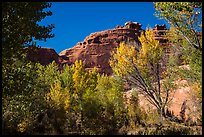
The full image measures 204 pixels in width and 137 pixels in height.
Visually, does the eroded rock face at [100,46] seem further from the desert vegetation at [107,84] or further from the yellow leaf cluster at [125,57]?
the yellow leaf cluster at [125,57]

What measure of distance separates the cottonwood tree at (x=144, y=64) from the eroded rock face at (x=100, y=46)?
7668 centimetres

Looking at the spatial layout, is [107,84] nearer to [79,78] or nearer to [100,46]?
[79,78]

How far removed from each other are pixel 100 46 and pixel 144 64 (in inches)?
3529

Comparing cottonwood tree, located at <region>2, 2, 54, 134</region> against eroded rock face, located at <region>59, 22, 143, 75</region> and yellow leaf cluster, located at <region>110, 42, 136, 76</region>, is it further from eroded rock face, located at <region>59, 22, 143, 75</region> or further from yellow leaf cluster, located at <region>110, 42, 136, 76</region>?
eroded rock face, located at <region>59, 22, 143, 75</region>

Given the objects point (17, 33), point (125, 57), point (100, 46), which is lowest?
point (17, 33)

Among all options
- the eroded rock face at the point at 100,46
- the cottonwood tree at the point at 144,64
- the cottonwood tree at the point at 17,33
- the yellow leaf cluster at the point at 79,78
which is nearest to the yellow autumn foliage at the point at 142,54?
the cottonwood tree at the point at 144,64

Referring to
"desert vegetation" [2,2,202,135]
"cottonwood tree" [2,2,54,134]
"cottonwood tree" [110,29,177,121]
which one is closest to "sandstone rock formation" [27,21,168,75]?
"desert vegetation" [2,2,202,135]

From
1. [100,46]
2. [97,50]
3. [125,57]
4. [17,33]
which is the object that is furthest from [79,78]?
[100,46]

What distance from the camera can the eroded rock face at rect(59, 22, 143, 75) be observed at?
10738 centimetres

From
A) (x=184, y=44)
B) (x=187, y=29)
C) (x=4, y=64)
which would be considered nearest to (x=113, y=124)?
(x=184, y=44)

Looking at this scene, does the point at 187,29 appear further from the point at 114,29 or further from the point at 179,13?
the point at 114,29

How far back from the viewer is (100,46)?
114m

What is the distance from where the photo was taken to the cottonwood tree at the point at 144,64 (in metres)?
25.0

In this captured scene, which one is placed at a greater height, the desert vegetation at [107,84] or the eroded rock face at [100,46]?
the eroded rock face at [100,46]
